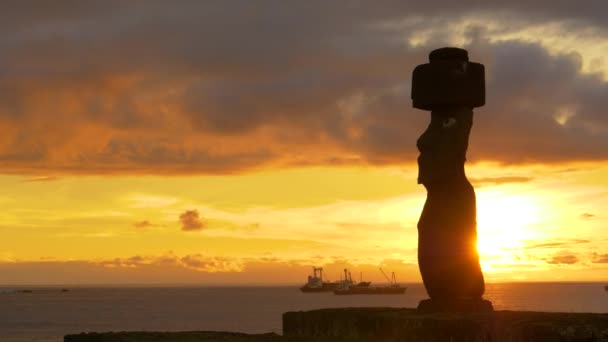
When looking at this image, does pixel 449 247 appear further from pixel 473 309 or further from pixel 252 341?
pixel 252 341

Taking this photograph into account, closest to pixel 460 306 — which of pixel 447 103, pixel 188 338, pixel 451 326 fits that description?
pixel 451 326

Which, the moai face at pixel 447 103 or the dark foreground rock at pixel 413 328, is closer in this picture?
the dark foreground rock at pixel 413 328

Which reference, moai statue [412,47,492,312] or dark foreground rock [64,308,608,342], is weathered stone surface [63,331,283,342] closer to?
dark foreground rock [64,308,608,342]

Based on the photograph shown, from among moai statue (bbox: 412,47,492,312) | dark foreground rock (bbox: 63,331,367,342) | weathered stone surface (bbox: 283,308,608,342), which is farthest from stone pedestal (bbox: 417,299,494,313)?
dark foreground rock (bbox: 63,331,367,342)

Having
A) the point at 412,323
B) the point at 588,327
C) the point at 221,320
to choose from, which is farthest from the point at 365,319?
the point at 221,320

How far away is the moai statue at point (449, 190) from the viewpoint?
22.2m

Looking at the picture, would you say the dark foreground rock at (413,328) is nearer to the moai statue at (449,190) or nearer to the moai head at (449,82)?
the moai statue at (449,190)

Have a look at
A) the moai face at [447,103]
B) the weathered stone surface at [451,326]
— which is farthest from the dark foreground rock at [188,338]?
the moai face at [447,103]

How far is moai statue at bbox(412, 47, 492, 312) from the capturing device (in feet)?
72.7

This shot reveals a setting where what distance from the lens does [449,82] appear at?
2234cm

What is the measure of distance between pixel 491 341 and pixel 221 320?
116 meters

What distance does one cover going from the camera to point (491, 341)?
18.6m

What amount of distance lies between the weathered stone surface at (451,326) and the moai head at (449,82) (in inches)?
194

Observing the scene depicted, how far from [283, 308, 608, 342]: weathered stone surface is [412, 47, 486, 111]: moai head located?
4.93 meters
